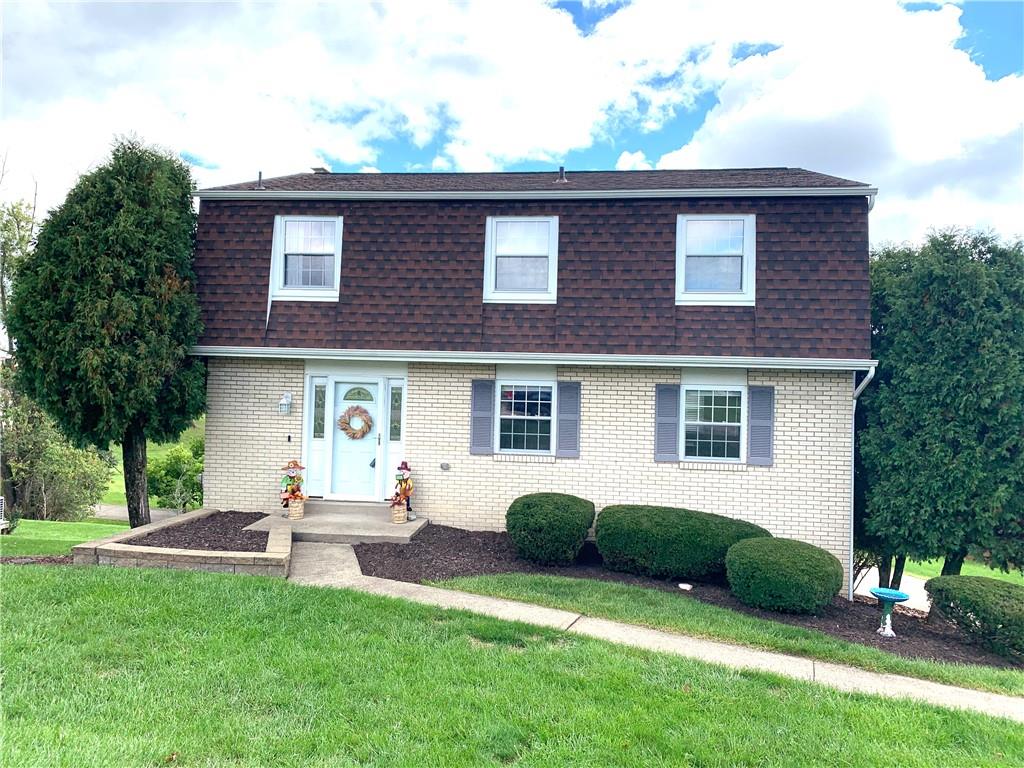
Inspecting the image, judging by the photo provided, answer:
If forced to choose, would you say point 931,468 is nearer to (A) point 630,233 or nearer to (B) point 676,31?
(A) point 630,233

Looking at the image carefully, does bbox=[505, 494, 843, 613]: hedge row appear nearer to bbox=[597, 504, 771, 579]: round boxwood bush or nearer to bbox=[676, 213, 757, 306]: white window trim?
bbox=[597, 504, 771, 579]: round boxwood bush

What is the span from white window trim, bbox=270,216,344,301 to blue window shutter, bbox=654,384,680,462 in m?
5.49

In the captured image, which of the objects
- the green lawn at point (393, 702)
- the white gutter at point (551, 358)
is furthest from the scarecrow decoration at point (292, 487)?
the green lawn at point (393, 702)

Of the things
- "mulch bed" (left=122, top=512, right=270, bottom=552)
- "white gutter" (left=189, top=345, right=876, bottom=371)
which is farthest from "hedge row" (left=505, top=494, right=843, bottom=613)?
"mulch bed" (left=122, top=512, right=270, bottom=552)

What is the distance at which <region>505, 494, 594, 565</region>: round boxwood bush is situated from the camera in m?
8.15

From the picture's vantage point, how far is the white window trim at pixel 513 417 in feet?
31.9

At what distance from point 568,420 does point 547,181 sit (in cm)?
449

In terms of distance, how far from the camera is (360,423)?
403 inches

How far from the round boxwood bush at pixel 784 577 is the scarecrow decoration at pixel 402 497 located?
4.81 metres

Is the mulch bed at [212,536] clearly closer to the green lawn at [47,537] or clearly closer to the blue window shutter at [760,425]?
the green lawn at [47,537]

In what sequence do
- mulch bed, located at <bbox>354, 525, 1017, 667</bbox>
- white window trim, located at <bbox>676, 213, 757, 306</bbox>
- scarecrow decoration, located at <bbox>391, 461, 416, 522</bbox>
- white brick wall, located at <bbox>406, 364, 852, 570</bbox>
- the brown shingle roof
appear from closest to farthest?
1. mulch bed, located at <bbox>354, 525, 1017, 667</bbox>
2. white brick wall, located at <bbox>406, 364, 852, 570</bbox>
3. white window trim, located at <bbox>676, 213, 757, 306</bbox>
4. scarecrow decoration, located at <bbox>391, 461, 416, 522</bbox>
5. the brown shingle roof

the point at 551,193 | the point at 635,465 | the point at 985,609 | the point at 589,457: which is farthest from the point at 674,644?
the point at 551,193

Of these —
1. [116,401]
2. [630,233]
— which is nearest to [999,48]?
[630,233]

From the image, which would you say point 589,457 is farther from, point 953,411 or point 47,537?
point 47,537
